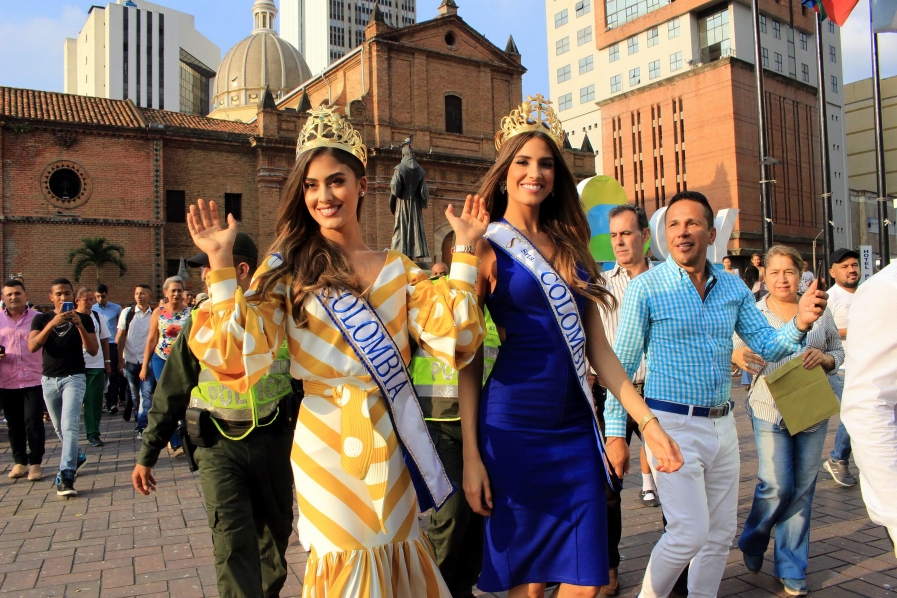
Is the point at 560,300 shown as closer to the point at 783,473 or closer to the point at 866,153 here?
the point at 783,473

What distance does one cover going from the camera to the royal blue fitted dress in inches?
98.9

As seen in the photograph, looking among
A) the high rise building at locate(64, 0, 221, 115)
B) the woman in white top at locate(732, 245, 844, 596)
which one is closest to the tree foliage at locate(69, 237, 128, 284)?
the woman in white top at locate(732, 245, 844, 596)

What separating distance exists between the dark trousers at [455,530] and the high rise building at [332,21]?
9811 centimetres

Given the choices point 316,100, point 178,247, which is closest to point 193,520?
point 178,247

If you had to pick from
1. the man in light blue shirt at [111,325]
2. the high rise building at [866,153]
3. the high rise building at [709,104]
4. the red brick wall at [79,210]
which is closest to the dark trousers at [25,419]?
the man in light blue shirt at [111,325]

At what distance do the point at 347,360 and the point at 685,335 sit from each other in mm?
1772

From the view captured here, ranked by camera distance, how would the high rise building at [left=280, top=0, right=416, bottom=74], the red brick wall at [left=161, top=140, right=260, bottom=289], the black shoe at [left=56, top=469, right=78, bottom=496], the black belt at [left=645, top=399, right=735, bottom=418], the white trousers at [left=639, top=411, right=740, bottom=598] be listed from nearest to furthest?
the white trousers at [left=639, top=411, right=740, bottom=598]
the black belt at [left=645, top=399, right=735, bottom=418]
the black shoe at [left=56, top=469, right=78, bottom=496]
the red brick wall at [left=161, top=140, right=260, bottom=289]
the high rise building at [left=280, top=0, right=416, bottom=74]

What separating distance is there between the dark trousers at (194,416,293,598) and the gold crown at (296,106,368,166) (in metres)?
1.37

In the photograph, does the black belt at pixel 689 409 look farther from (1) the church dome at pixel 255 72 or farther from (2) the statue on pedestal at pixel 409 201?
(1) the church dome at pixel 255 72

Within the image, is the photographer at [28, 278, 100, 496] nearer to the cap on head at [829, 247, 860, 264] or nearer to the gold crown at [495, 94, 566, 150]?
the gold crown at [495, 94, 566, 150]

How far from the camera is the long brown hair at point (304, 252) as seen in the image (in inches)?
95.8

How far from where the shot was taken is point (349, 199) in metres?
2.65

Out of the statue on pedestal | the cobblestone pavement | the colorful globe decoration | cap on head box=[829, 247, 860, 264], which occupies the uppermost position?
the statue on pedestal

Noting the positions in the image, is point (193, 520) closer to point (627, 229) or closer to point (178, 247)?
point (627, 229)
